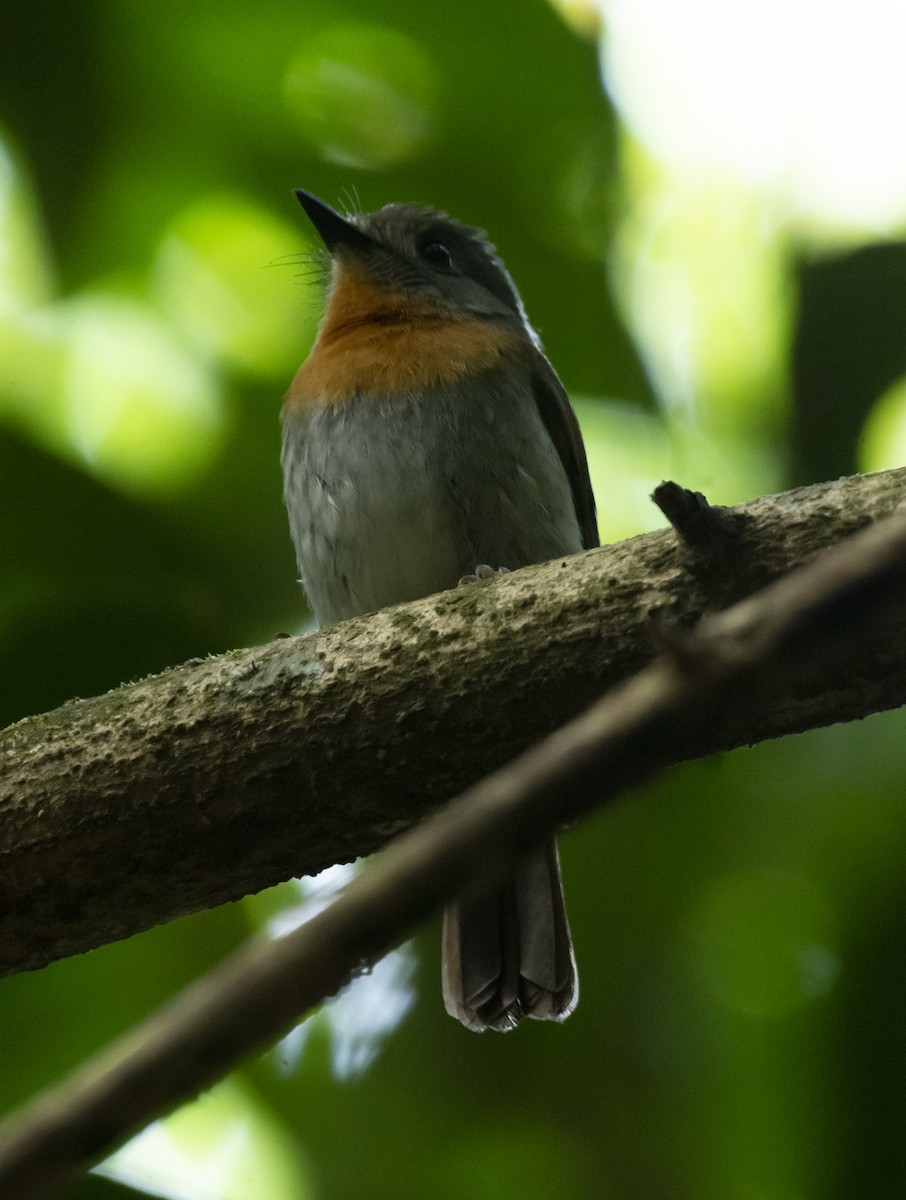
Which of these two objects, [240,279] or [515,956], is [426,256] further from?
[515,956]

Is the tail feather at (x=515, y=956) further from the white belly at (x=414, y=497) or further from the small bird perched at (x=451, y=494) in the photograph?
the white belly at (x=414, y=497)

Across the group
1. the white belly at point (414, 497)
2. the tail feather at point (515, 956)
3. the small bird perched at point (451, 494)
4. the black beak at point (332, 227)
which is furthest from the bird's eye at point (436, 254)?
the tail feather at point (515, 956)

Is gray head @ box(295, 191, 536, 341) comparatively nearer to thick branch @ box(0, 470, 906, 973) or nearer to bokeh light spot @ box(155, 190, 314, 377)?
bokeh light spot @ box(155, 190, 314, 377)

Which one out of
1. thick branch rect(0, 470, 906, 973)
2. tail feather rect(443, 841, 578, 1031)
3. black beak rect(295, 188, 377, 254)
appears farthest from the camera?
black beak rect(295, 188, 377, 254)

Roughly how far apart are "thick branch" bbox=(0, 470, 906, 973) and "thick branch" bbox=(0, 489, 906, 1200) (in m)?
1.65

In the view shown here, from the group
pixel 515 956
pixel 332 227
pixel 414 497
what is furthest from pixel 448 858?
pixel 332 227

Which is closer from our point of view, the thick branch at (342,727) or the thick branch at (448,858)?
the thick branch at (448,858)

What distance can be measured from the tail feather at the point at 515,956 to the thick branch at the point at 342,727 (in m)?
0.95

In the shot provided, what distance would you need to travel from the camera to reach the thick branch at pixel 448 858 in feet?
2.29

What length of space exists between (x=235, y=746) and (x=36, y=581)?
5.07 feet

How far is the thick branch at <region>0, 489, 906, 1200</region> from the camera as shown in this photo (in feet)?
2.29

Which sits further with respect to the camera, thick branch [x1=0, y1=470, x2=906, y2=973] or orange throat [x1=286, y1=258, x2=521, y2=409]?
orange throat [x1=286, y1=258, x2=521, y2=409]

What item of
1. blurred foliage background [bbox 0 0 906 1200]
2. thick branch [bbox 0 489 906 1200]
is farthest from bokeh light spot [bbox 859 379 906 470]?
thick branch [bbox 0 489 906 1200]

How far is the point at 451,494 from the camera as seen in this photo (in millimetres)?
3885
